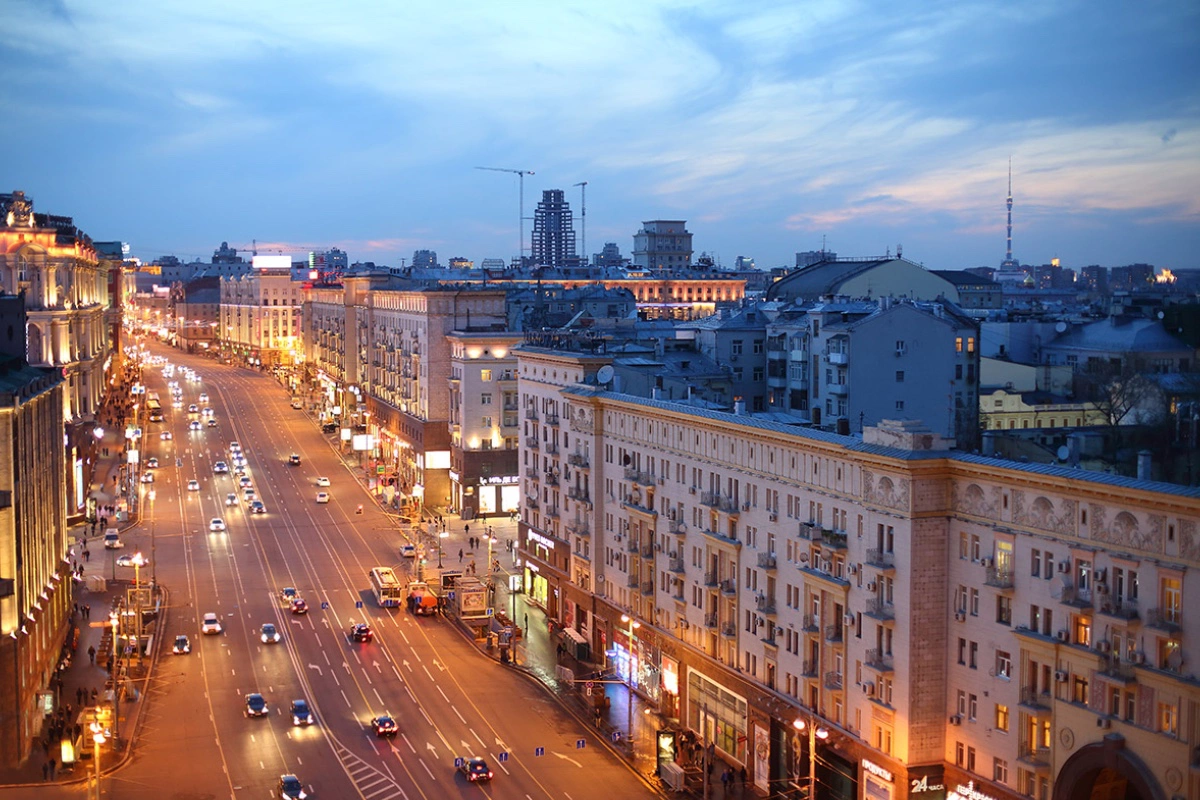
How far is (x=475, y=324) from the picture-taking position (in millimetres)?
135250

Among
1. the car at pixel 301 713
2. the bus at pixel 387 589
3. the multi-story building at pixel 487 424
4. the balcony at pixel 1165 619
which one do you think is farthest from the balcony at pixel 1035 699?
the multi-story building at pixel 487 424

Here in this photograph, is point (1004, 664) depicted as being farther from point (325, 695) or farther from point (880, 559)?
point (325, 695)

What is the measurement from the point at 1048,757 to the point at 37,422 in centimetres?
5387

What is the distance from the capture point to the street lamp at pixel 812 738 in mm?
49656

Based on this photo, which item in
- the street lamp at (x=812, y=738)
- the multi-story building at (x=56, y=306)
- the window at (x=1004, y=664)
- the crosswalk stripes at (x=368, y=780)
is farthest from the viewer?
the multi-story building at (x=56, y=306)

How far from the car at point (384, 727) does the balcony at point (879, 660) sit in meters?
23.8

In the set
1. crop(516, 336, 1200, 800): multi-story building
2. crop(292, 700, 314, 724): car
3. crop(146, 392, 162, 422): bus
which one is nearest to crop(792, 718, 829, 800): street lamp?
crop(516, 336, 1200, 800): multi-story building

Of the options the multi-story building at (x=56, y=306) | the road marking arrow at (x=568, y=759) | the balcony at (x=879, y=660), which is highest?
the multi-story building at (x=56, y=306)

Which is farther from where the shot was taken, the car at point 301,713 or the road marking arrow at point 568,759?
the car at point 301,713

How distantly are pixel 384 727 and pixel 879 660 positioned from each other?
80.8ft

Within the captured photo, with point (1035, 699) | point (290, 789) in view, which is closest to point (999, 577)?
point (1035, 699)

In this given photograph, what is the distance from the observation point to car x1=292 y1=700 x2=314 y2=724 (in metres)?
65.0

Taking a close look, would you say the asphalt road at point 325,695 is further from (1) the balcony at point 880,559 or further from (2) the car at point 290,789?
(1) the balcony at point 880,559

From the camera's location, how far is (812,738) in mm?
50219
